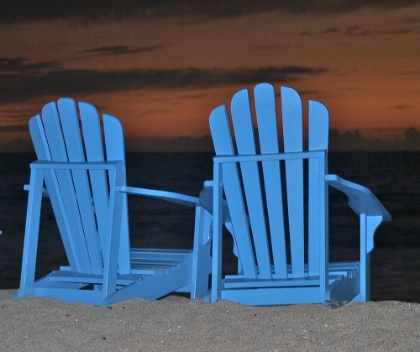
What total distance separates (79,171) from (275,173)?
3.04 feet

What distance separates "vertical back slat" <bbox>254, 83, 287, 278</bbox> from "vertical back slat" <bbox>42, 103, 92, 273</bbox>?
0.94 m

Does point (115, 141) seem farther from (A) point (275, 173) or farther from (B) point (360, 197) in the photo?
(B) point (360, 197)

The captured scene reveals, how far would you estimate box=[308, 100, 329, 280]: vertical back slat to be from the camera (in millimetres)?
2502

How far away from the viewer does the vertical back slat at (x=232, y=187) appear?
2.68m

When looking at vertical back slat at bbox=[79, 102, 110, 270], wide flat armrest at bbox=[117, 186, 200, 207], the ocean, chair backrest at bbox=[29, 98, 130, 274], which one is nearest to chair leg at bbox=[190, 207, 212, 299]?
wide flat armrest at bbox=[117, 186, 200, 207]

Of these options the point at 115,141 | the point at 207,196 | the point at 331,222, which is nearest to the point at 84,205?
the point at 115,141

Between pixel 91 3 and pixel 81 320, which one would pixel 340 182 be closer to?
pixel 81 320

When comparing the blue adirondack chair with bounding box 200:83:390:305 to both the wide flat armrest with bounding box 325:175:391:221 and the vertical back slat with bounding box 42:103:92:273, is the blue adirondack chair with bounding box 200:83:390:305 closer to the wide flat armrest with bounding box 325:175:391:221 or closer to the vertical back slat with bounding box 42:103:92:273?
the wide flat armrest with bounding box 325:175:391:221

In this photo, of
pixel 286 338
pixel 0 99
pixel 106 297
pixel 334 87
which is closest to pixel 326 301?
pixel 286 338

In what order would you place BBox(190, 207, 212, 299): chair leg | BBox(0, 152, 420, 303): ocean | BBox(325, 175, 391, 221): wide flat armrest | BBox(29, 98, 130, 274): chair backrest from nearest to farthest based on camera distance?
BBox(325, 175, 391, 221): wide flat armrest → BBox(29, 98, 130, 274): chair backrest → BBox(190, 207, 212, 299): chair leg → BBox(0, 152, 420, 303): ocean

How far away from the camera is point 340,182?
2.45 metres

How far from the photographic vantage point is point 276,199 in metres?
2.68

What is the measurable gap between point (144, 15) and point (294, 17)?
3.25 metres

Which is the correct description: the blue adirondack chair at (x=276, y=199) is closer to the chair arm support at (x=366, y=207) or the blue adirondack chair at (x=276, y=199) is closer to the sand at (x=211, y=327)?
the chair arm support at (x=366, y=207)
